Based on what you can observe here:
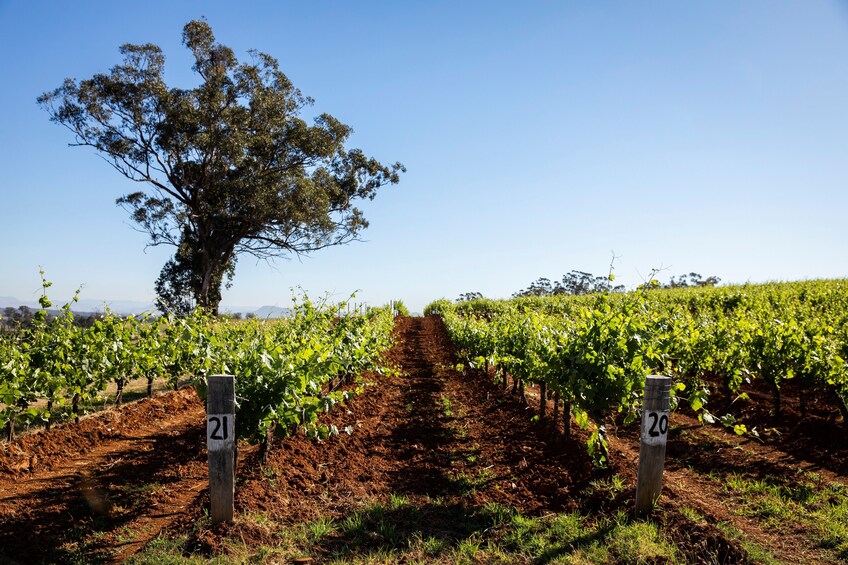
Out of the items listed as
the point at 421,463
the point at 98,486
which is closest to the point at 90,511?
the point at 98,486

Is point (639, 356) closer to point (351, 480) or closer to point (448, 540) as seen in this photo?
point (448, 540)

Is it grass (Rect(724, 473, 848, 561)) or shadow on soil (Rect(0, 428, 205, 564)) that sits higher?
grass (Rect(724, 473, 848, 561))

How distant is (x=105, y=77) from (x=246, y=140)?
6.60m

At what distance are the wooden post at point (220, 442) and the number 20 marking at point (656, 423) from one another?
3.46 metres

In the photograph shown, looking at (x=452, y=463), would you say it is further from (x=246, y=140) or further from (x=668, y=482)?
(x=246, y=140)

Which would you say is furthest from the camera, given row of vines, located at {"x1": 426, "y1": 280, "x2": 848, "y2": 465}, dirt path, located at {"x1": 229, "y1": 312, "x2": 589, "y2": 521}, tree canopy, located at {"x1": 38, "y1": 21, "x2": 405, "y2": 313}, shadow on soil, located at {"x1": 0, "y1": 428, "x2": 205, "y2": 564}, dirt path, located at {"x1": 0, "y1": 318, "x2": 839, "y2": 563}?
tree canopy, located at {"x1": 38, "y1": 21, "x2": 405, "y2": 313}

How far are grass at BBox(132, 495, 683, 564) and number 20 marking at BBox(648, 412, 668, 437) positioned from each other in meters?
A: 0.73

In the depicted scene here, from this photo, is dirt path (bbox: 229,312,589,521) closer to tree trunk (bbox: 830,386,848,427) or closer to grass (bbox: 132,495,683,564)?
grass (bbox: 132,495,683,564)

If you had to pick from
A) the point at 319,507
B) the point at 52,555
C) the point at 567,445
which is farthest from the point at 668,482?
the point at 52,555

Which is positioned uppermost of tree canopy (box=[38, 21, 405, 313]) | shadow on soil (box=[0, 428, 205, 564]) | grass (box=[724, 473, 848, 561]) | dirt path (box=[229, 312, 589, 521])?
tree canopy (box=[38, 21, 405, 313])

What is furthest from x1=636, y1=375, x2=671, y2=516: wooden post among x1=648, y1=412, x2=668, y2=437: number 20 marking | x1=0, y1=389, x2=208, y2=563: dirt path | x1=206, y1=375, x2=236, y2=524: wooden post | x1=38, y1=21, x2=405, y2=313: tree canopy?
x1=38, y1=21, x2=405, y2=313: tree canopy

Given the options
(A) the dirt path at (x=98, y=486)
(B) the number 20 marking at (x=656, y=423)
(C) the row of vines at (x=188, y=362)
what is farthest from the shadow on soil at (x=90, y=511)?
(B) the number 20 marking at (x=656, y=423)

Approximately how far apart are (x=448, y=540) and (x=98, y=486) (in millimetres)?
4020

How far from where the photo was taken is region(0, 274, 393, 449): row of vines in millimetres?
5461
